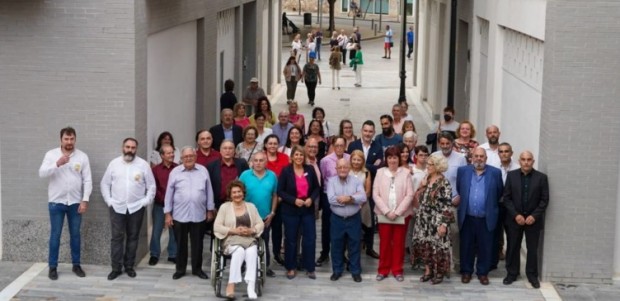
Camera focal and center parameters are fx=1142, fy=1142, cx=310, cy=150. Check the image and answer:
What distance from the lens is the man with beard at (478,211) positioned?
12945 mm

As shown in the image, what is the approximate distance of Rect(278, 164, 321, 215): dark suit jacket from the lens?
13078 mm

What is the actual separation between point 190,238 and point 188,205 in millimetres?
498

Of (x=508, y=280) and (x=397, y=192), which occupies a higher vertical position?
(x=397, y=192)

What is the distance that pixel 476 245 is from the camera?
13.3 m

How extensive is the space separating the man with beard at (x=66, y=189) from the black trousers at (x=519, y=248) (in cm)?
487

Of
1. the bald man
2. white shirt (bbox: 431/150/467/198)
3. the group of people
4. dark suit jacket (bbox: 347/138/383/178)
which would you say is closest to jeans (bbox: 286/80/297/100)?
dark suit jacket (bbox: 347/138/383/178)

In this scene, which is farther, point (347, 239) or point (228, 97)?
point (228, 97)

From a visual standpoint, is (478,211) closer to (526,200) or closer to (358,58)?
(526,200)

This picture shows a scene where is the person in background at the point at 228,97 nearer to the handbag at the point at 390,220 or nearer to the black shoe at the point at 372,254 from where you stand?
the black shoe at the point at 372,254

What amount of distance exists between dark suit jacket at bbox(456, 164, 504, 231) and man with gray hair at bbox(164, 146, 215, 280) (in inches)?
113


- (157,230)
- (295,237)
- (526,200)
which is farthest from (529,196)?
(157,230)

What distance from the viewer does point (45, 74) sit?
1341 centimetres

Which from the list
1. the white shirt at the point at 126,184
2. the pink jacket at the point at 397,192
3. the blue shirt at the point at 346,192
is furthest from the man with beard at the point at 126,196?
the pink jacket at the point at 397,192

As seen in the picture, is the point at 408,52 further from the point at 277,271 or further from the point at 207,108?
the point at 277,271
